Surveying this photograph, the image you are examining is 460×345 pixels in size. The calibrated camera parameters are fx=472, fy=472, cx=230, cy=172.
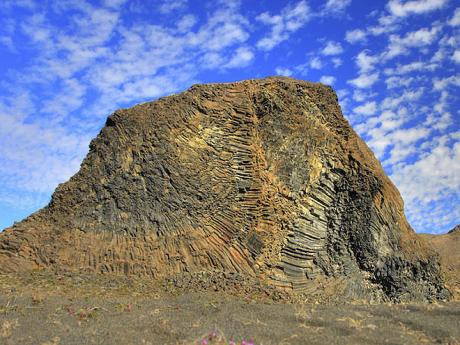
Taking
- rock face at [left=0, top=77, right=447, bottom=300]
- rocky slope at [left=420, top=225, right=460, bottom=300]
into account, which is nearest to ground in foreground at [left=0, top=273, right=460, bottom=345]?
rock face at [left=0, top=77, right=447, bottom=300]

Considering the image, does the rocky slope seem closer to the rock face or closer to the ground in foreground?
the rock face

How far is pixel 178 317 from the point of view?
10047 millimetres

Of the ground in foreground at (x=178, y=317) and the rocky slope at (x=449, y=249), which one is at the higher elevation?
the rocky slope at (x=449, y=249)

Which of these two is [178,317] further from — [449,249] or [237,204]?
[449,249]

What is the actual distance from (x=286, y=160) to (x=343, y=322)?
6.11 m

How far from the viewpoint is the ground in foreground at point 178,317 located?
28.8ft

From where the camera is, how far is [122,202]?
46.0ft

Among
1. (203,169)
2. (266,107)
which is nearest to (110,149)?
(203,169)

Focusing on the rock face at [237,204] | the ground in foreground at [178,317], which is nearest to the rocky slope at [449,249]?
the rock face at [237,204]

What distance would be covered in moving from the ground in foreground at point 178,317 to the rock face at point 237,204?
104 cm

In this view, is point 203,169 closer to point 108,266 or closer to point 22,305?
point 108,266

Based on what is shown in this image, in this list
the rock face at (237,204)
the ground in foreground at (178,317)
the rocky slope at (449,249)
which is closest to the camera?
the ground in foreground at (178,317)

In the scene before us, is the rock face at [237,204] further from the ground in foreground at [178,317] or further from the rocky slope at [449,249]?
the rocky slope at [449,249]

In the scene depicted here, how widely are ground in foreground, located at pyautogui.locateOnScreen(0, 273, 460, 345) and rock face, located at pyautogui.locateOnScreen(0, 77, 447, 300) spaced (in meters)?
1.04
